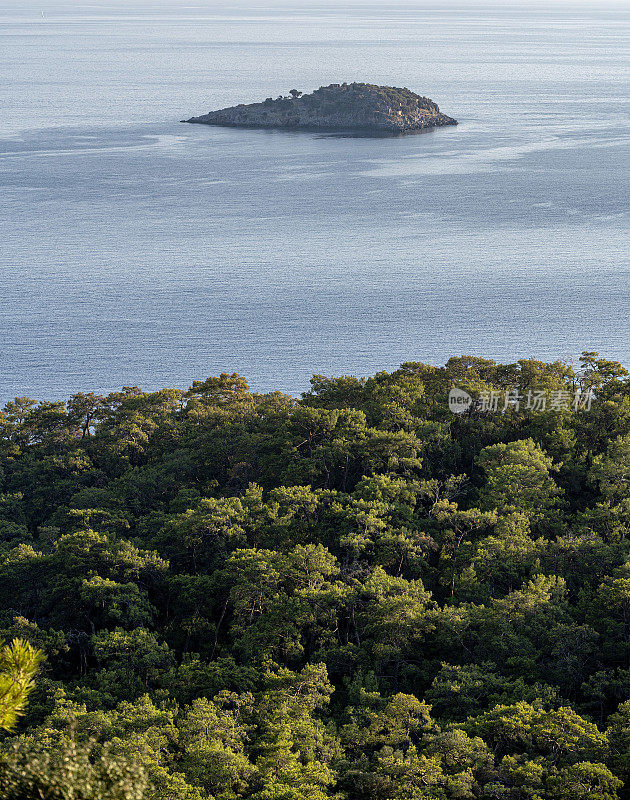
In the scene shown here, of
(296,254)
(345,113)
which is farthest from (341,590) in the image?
(345,113)

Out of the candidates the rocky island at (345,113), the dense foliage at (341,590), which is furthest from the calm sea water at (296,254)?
the dense foliage at (341,590)

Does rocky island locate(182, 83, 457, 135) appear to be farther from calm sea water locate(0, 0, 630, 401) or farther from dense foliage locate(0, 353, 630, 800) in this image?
dense foliage locate(0, 353, 630, 800)

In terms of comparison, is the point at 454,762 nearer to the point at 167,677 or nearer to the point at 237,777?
the point at 237,777

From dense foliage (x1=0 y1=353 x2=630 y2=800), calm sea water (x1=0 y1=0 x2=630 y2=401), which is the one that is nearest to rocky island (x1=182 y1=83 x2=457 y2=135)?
calm sea water (x1=0 y1=0 x2=630 y2=401)

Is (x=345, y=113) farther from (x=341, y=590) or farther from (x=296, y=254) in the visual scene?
(x=341, y=590)

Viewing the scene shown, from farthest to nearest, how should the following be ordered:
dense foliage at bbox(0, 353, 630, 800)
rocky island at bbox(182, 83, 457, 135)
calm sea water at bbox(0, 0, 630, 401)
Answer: rocky island at bbox(182, 83, 457, 135) < calm sea water at bbox(0, 0, 630, 401) < dense foliage at bbox(0, 353, 630, 800)

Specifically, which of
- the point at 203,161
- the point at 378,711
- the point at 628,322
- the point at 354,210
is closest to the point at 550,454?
the point at 378,711
